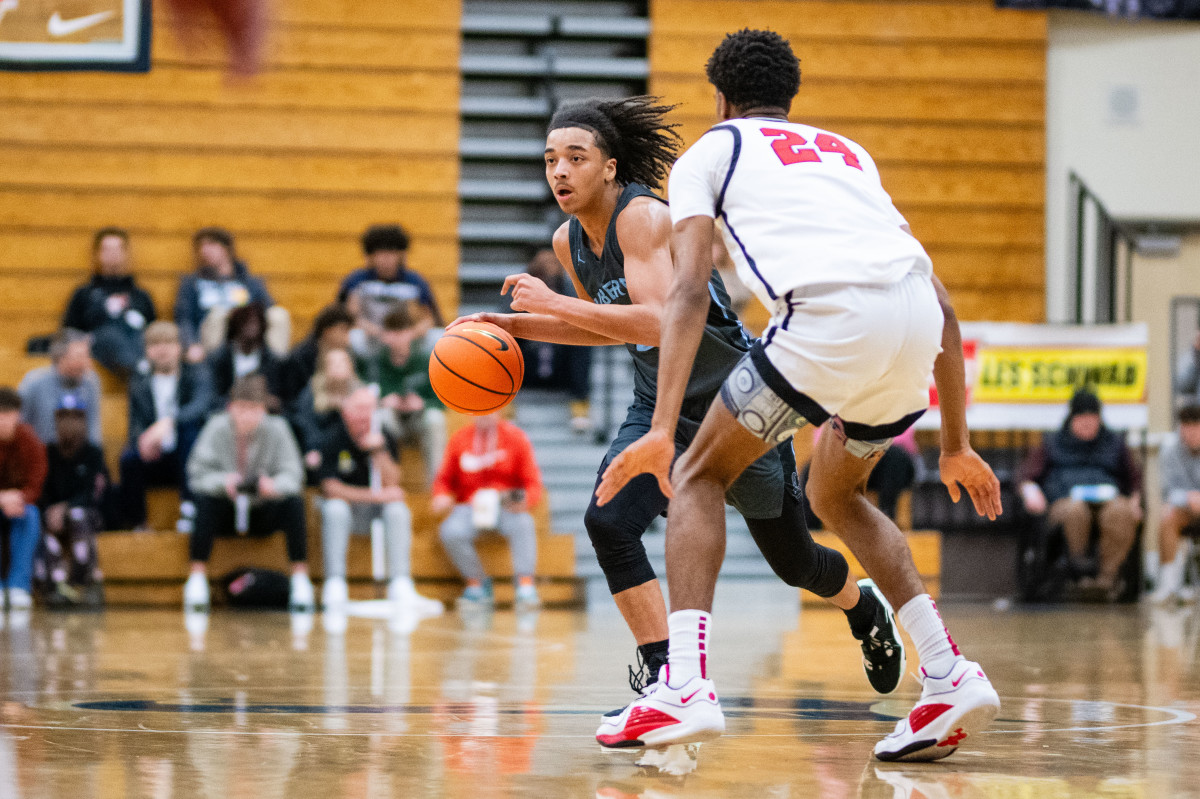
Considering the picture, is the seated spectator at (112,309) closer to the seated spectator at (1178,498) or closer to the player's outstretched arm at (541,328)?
the player's outstretched arm at (541,328)

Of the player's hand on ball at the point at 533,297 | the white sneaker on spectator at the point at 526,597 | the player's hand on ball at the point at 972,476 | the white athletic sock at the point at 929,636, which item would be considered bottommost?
the white sneaker on spectator at the point at 526,597

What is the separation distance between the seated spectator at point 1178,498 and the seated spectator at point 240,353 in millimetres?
6338

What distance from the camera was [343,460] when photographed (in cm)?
905

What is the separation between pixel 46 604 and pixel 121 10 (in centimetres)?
433

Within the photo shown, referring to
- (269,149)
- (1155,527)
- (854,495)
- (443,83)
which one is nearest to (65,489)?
(269,149)

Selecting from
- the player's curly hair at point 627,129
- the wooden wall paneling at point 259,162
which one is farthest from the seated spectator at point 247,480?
the player's curly hair at point 627,129

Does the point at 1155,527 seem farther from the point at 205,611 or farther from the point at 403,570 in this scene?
the point at 205,611

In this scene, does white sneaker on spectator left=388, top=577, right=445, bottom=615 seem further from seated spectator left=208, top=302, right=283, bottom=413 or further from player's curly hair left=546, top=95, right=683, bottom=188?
player's curly hair left=546, top=95, right=683, bottom=188

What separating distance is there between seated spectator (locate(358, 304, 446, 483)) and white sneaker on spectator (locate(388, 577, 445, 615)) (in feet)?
3.17

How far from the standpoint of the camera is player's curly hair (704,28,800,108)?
3424 millimetres

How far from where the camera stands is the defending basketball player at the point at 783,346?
3.17 meters

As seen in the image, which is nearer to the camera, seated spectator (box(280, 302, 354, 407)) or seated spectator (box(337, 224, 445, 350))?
seated spectator (box(280, 302, 354, 407))

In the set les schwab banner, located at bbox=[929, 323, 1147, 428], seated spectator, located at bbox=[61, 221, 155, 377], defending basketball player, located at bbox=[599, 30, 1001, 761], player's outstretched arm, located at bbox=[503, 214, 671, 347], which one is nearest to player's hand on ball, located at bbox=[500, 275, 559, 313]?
player's outstretched arm, located at bbox=[503, 214, 671, 347]

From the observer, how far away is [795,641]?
675 cm
